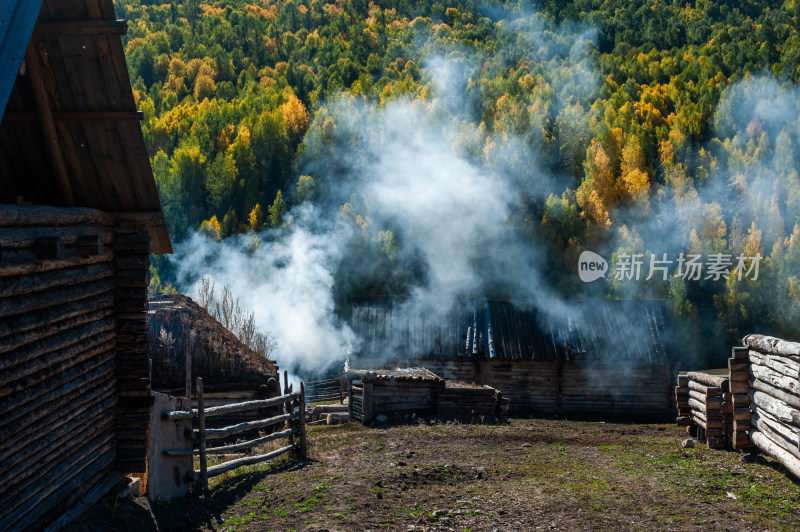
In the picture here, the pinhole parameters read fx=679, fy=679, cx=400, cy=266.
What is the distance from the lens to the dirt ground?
825cm

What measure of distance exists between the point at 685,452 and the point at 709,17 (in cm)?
8334

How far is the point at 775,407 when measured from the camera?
10.6m

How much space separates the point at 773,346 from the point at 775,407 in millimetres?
949

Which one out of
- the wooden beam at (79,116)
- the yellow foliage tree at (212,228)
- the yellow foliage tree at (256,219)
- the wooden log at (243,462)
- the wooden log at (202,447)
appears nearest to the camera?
the wooden beam at (79,116)

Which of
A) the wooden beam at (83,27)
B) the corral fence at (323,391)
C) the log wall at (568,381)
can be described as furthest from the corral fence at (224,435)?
the corral fence at (323,391)

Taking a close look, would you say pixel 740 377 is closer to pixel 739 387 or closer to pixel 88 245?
pixel 739 387

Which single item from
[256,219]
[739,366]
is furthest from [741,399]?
[256,219]

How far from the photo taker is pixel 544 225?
48344 millimetres

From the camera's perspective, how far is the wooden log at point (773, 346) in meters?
10.0

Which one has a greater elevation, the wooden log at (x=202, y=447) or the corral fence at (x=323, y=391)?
the wooden log at (x=202, y=447)

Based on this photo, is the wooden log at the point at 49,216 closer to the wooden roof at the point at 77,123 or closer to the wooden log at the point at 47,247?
the wooden log at the point at 47,247

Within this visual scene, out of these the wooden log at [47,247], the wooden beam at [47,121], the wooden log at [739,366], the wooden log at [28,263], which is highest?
the wooden beam at [47,121]

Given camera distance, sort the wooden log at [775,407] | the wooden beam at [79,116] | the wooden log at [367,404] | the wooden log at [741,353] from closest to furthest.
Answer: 1. the wooden beam at [79,116]
2. the wooden log at [775,407]
3. the wooden log at [741,353]
4. the wooden log at [367,404]

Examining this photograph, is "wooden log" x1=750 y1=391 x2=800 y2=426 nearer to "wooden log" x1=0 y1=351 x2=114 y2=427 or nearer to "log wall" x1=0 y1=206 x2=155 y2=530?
"log wall" x1=0 y1=206 x2=155 y2=530
